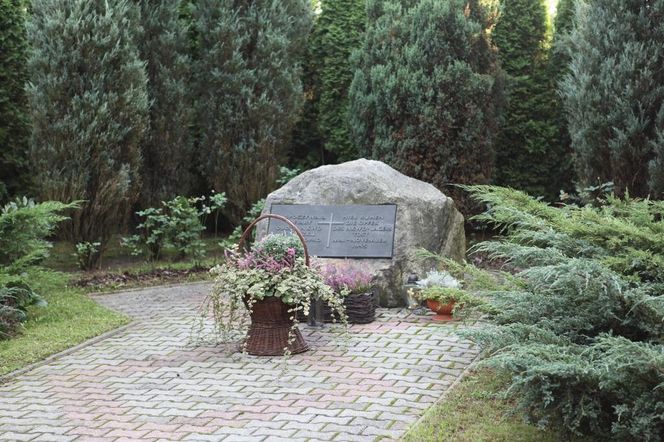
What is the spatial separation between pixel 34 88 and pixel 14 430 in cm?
616

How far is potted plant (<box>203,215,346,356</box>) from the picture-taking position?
5934 mm

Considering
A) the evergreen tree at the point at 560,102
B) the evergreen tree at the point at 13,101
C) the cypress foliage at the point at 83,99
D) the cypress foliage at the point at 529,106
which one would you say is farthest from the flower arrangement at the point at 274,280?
the evergreen tree at the point at 560,102

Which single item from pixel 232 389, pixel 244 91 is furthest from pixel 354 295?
pixel 244 91

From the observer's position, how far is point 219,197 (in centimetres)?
1002

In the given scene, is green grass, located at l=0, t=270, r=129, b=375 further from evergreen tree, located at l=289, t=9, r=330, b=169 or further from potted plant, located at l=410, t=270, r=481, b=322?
evergreen tree, located at l=289, t=9, r=330, b=169

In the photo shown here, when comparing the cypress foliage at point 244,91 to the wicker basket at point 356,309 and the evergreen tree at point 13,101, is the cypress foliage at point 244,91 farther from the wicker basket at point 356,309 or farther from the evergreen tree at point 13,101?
the wicker basket at point 356,309

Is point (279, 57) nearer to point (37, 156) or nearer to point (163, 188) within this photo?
point (163, 188)

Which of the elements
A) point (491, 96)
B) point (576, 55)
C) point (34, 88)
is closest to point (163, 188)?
point (34, 88)

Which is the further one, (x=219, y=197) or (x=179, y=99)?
(x=179, y=99)

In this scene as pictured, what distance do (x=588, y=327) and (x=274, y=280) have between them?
2.52 metres

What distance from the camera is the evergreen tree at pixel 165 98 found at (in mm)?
10867

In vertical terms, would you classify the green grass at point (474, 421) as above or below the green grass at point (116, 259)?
above

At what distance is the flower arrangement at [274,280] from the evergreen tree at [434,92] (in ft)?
15.4

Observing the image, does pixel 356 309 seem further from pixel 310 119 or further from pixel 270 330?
pixel 310 119
